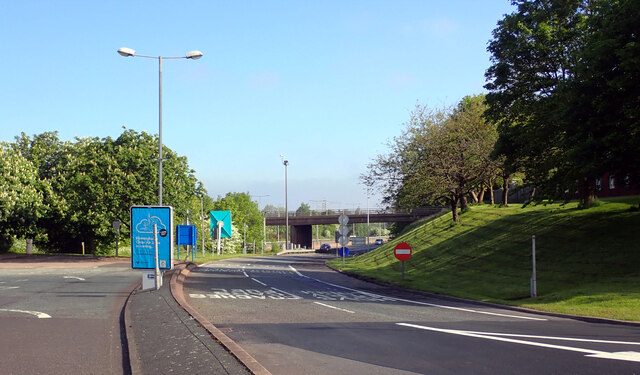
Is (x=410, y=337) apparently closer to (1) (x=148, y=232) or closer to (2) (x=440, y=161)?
(1) (x=148, y=232)

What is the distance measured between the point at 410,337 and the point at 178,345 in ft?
14.1

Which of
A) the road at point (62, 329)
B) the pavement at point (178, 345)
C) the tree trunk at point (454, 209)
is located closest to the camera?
the pavement at point (178, 345)

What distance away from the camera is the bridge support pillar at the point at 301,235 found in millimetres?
111875

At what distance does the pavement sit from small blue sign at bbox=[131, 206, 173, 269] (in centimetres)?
434

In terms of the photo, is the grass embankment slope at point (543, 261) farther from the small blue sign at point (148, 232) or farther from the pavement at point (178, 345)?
the small blue sign at point (148, 232)

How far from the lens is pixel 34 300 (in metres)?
15.5

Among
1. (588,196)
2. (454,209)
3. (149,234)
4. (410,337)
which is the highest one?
(588,196)

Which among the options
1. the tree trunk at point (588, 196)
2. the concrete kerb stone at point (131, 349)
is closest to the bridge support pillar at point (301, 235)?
the tree trunk at point (588, 196)

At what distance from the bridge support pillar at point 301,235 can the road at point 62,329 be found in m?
91.8

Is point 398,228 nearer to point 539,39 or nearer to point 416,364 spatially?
point 539,39

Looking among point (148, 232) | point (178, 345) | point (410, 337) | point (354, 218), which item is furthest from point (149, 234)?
point (354, 218)

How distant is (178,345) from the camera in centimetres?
855

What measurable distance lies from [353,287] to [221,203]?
86207mm

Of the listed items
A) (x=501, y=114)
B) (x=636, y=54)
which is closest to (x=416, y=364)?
(x=636, y=54)
